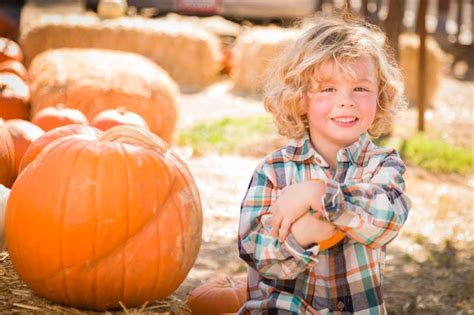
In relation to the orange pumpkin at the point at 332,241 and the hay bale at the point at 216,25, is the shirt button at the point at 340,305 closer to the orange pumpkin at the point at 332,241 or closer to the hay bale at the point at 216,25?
the orange pumpkin at the point at 332,241

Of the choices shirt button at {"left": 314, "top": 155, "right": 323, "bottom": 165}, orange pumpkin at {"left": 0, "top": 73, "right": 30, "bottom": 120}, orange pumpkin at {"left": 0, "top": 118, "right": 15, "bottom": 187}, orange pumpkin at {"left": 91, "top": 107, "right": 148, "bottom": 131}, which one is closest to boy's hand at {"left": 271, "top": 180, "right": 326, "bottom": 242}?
shirt button at {"left": 314, "top": 155, "right": 323, "bottom": 165}

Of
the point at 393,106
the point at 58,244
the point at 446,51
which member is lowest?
the point at 446,51

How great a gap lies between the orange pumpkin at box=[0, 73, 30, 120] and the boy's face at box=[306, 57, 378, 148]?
166 inches

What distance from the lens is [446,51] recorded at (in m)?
18.3

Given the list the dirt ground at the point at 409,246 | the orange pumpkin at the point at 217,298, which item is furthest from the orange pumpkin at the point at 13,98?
the orange pumpkin at the point at 217,298

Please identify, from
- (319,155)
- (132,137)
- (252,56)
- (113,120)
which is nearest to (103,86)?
(113,120)

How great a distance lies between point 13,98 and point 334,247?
4.72 m

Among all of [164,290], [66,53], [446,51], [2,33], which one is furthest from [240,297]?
[446,51]

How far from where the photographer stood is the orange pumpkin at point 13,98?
671 cm

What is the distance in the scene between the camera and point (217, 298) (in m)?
3.55

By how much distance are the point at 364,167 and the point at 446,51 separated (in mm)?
16128

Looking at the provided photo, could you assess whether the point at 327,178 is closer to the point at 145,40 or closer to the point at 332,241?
the point at 332,241

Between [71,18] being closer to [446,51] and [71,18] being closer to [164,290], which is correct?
[446,51]

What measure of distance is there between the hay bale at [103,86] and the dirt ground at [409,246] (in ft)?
1.84
